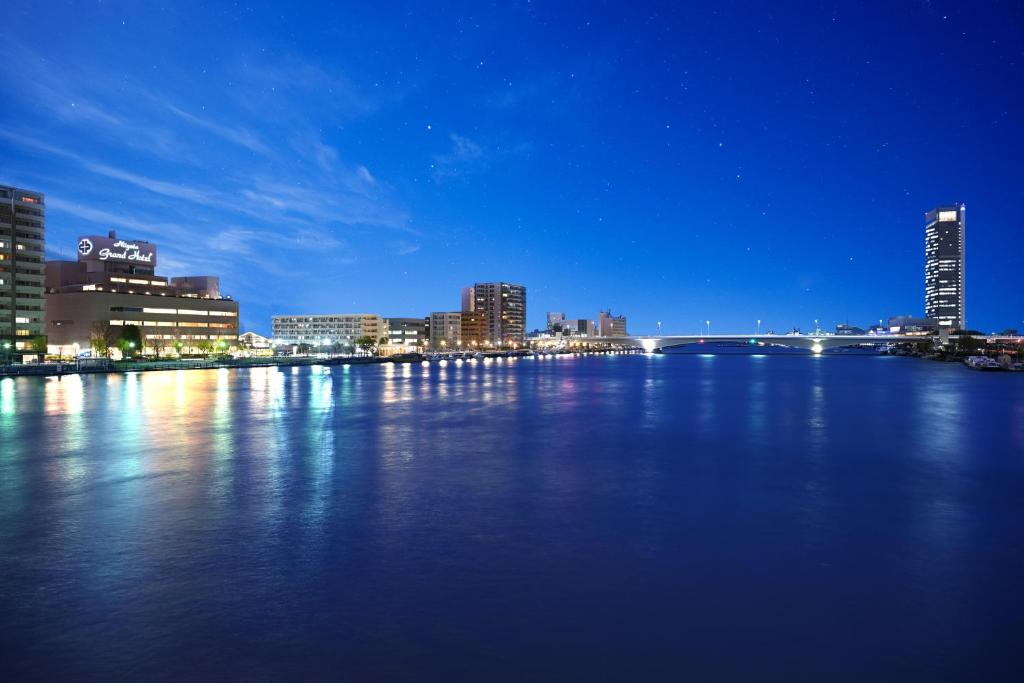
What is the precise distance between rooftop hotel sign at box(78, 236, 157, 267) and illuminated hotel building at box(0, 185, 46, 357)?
3466 cm

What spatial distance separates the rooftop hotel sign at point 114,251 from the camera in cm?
15712

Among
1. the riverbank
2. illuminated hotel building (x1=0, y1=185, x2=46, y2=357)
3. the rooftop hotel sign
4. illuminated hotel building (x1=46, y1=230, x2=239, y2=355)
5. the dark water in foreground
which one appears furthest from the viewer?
the rooftop hotel sign

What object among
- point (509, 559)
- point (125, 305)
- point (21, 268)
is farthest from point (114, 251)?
point (509, 559)

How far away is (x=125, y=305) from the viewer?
145750 millimetres

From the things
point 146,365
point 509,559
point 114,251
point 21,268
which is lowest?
point 146,365

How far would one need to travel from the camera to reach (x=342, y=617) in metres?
9.80

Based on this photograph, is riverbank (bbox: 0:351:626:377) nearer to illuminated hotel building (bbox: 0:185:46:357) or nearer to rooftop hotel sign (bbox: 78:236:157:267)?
illuminated hotel building (bbox: 0:185:46:357)

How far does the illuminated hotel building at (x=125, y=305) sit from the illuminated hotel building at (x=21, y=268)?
14.2 m

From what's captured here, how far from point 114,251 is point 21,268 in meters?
42.9

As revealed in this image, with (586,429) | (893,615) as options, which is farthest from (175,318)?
(893,615)

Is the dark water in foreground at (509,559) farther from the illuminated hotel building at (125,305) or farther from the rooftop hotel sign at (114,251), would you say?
the rooftop hotel sign at (114,251)

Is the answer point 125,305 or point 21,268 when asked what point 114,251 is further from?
point 21,268

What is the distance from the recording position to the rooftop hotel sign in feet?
516

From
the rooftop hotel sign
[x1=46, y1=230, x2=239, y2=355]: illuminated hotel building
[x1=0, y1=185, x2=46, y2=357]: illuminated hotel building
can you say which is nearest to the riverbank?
[x1=0, y1=185, x2=46, y2=357]: illuminated hotel building
